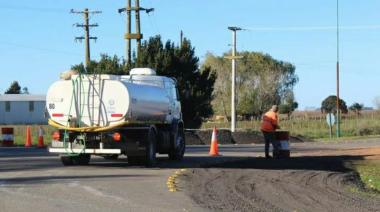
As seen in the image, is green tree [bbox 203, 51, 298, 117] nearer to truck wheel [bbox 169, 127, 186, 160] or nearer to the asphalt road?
truck wheel [bbox 169, 127, 186, 160]

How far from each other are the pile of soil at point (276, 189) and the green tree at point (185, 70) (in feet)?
90.3

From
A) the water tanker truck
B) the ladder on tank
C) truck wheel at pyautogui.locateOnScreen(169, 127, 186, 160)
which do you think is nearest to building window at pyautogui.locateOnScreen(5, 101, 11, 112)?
truck wheel at pyautogui.locateOnScreen(169, 127, 186, 160)

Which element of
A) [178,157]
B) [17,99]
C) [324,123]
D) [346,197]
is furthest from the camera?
[17,99]

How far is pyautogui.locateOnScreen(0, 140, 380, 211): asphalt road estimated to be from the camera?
444 inches

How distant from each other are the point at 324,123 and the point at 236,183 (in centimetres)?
5007

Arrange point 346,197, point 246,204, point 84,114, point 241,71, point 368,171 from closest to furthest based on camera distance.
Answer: point 246,204 < point 346,197 < point 84,114 < point 368,171 < point 241,71

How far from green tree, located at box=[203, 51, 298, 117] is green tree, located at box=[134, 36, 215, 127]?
38.4m

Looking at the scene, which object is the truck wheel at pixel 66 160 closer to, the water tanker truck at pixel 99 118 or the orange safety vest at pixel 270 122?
the water tanker truck at pixel 99 118

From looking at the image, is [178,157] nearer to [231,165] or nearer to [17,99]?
[231,165]

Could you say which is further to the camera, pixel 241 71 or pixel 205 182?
pixel 241 71

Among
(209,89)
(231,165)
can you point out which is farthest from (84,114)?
(209,89)

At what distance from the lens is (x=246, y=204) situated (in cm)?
1167

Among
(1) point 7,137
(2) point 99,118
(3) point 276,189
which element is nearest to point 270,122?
(2) point 99,118

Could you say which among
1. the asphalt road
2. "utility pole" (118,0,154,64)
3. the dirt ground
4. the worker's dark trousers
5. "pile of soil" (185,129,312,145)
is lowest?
"pile of soil" (185,129,312,145)
